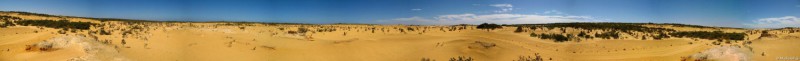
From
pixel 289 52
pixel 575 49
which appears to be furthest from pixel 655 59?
pixel 289 52

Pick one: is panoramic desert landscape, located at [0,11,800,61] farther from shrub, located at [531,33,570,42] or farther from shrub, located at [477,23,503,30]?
shrub, located at [477,23,503,30]

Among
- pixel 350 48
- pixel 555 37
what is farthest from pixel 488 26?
pixel 350 48

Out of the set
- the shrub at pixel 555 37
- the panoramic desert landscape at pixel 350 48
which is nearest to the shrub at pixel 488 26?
the shrub at pixel 555 37

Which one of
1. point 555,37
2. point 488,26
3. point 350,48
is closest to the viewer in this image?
point 350,48

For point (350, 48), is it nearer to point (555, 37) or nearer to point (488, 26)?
point (555, 37)

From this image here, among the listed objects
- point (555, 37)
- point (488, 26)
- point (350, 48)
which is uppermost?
point (488, 26)

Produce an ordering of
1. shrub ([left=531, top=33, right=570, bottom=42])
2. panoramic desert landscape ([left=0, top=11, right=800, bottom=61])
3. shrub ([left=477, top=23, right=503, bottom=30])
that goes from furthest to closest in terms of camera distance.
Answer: shrub ([left=477, top=23, right=503, bottom=30])
shrub ([left=531, top=33, right=570, bottom=42])
panoramic desert landscape ([left=0, top=11, right=800, bottom=61])

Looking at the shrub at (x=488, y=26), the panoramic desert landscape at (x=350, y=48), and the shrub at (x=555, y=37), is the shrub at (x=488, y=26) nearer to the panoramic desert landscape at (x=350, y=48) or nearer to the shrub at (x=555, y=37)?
the shrub at (x=555, y=37)

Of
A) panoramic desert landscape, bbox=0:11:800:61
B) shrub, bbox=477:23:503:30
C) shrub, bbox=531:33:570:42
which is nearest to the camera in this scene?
panoramic desert landscape, bbox=0:11:800:61

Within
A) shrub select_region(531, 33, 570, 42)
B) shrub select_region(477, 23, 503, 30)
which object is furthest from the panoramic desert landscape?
shrub select_region(477, 23, 503, 30)

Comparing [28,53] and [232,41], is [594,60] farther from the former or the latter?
[28,53]

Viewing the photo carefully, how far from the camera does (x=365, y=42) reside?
70.9 feet

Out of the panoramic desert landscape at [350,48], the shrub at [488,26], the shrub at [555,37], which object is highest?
the shrub at [488,26]

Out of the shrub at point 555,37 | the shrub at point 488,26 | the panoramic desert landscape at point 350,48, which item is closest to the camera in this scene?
the panoramic desert landscape at point 350,48
